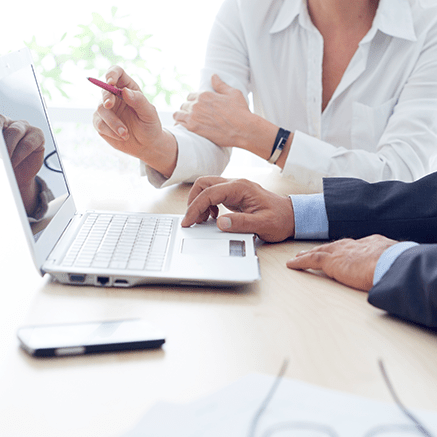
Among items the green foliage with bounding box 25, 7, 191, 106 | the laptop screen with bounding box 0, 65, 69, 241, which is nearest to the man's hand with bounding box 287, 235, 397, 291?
the laptop screen with bounding box 0, 65, 69, 241

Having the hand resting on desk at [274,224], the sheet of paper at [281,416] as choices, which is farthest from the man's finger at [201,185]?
the sheet of paper at [281,416]

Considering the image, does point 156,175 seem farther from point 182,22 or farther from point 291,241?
point 182,22

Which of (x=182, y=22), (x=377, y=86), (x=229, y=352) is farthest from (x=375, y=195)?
(x=182, y=22)

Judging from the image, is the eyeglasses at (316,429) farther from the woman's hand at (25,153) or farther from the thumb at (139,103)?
the thumb at (139,103)

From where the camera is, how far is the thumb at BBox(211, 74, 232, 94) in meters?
1.20

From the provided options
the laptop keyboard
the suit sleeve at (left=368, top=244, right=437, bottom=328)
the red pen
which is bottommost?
the suit sleeve at (left=368, top=244, right=437, bottom=328)

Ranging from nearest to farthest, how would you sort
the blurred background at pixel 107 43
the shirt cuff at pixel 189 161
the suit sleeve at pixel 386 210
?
the suit sleeve at pixel 386 210 → the shirt cuff at pixel 189 161 → the blurred background at pixel 107 43

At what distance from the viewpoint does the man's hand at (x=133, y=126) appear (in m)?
0.88

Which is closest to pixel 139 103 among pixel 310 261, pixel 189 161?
pixel 189 161

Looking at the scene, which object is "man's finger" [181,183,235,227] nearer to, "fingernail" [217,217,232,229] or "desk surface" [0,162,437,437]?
"fingernail" [217,217,232,229]

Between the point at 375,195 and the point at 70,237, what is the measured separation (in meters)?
0.50

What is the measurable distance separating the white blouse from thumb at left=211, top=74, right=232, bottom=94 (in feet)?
0.11

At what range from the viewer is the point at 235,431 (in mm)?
354

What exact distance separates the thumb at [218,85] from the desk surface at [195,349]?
2.18ft
